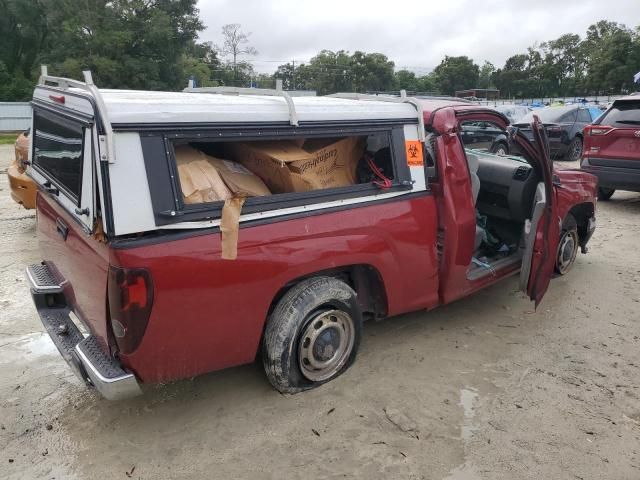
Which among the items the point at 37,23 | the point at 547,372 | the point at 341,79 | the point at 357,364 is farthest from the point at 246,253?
the point at 341,79

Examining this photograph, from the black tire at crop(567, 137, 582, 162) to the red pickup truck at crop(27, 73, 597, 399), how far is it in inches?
417

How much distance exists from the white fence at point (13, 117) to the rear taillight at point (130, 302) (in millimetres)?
26041

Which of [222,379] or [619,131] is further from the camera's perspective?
[619,131]

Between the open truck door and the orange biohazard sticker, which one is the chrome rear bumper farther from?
the open truck door

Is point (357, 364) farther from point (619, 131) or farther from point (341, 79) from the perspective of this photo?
point (341, 79)

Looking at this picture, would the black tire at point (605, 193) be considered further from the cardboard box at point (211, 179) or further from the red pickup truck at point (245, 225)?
the cardboard box at point (211, 179)

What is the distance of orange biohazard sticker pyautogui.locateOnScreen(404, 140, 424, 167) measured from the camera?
3461 mm

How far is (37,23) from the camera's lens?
39.6m

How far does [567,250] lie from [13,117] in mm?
26699

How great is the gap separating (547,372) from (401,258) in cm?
132

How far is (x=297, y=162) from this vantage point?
303 centimetres

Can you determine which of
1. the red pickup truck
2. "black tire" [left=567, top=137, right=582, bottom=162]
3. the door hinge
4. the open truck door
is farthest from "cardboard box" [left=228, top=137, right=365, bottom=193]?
"black tire" [left=567, top=137, right=582, bottom=162]

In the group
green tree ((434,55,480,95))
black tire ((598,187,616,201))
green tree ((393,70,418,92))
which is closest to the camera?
black tire ((598,187,616,201))

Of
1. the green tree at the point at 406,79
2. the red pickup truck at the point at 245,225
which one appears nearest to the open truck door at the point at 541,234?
the red pickup truck at the point at 245,225
